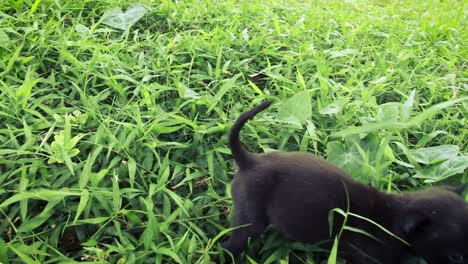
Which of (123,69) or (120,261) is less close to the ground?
(123,69)

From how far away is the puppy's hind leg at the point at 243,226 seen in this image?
233cm

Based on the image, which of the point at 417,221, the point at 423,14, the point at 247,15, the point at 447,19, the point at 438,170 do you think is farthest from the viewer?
the point at 423,14

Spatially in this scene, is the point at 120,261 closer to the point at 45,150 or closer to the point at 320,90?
the point at 45,150

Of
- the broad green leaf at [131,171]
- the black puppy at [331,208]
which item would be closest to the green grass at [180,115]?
the broad green leaf at [131,171]

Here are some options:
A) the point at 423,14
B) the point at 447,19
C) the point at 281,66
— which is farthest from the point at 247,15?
the point at 423,14

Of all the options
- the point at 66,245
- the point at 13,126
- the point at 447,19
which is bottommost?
the point at 66,245

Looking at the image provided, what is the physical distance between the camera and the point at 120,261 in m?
2.17

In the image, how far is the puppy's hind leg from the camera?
7.63 ft

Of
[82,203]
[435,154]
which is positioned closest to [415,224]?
[435,154]

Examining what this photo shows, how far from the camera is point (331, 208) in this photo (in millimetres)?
2201

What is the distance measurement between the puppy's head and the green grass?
47 centimetres

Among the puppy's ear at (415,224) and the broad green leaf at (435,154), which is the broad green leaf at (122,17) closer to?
the broad green leaf at (435,154)

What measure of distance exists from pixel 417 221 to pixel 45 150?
2096 millimetres

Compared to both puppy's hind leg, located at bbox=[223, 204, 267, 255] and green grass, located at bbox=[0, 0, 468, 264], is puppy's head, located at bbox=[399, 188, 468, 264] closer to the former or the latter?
green grass, located at bbox=[0, 0, 468, 264]
